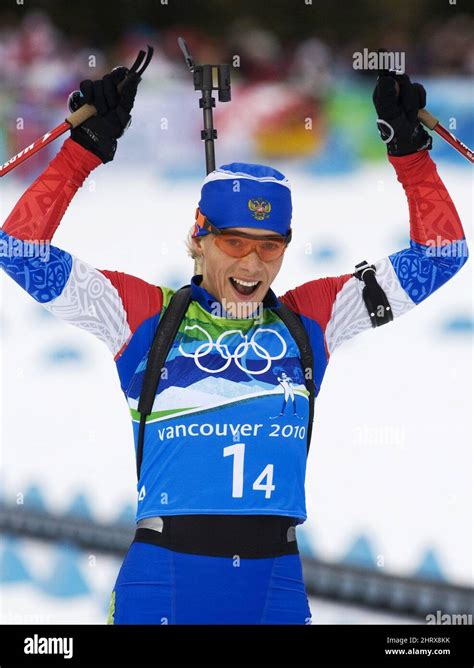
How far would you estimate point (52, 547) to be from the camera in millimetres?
5090

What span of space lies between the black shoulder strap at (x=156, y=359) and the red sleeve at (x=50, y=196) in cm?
33

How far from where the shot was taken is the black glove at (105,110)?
3.16 metres

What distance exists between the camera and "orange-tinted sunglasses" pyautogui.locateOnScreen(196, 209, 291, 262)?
10.5ft

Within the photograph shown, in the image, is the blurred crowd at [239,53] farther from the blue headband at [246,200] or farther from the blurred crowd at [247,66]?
the blue headband at [246,200]

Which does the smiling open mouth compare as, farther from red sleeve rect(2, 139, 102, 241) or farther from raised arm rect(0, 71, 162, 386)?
red sleeve rect(2, 139, 102, 241)

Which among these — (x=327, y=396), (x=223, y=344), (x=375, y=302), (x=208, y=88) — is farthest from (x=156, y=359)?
(x=327, y=396)

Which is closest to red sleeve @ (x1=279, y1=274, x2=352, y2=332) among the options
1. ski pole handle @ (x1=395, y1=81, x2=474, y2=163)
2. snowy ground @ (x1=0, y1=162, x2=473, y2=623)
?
ski pole handle @ (x1=395, y1=81, x2=474, y2=163)

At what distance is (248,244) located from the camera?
126 inches

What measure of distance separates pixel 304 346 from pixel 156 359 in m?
0.35

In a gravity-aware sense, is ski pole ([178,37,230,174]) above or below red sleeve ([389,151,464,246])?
above

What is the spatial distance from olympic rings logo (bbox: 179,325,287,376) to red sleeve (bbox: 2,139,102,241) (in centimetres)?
40
